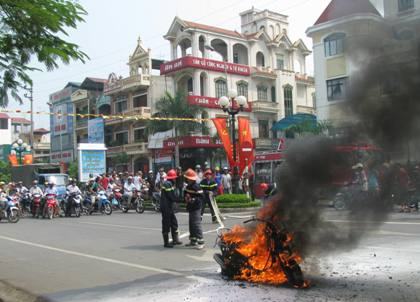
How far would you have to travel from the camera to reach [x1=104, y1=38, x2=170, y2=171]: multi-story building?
46188 millimetres

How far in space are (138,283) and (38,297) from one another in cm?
137

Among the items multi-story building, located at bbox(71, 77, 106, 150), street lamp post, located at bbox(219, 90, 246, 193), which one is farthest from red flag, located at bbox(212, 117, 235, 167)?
multi-story building, located at bbox(71, 77, 106, 150)

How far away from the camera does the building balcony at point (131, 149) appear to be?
150 feet

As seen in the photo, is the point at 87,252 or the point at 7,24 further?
the point at 87,252

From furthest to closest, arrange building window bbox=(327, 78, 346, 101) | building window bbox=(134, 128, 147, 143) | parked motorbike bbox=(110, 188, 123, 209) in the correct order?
building window bbox=(134, 128, 147, 143), parked motorbike bbox=(110, 188, 123, 209), building window bbox=(327, 78, 346, 101)

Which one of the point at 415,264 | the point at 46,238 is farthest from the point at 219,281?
the point at 46,238

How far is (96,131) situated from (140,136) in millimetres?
6569

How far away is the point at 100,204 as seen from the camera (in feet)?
72.2

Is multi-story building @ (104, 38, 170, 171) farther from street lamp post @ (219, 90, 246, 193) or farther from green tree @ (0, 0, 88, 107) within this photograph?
green tree @ (0, 0, 88, 107)

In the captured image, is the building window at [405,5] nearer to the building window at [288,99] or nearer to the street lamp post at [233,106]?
the street lamp post at [233,106]

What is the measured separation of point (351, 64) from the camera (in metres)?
6.37

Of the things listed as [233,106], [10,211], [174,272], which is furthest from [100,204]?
[174,272]

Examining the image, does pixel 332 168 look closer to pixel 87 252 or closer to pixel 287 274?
pixel 287 274

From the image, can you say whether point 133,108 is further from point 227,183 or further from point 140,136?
point 227,183
